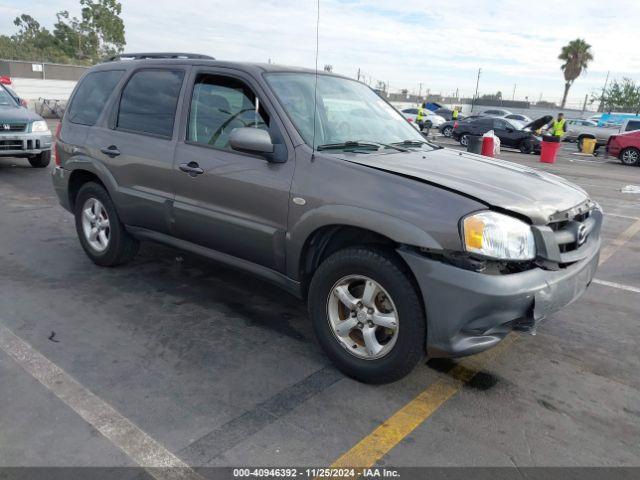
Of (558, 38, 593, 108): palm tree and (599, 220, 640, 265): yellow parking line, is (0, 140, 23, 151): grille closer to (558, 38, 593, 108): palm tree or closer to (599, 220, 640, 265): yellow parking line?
(599, 220, 640, 265): yellow parking line

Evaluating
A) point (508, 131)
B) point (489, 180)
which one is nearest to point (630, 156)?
point (508, 131)

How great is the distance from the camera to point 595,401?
314cm

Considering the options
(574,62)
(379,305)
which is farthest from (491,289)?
(574,62)

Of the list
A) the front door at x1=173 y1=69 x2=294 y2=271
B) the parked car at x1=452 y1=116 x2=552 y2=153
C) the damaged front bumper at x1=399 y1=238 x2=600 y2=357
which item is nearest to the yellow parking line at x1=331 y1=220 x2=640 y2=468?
the damaged front bumper at x1=399 y1=238 x2=600 y2=357

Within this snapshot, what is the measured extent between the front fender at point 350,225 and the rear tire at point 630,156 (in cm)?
1862

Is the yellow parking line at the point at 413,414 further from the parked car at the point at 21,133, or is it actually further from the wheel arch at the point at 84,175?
the parked car at the point at 21,133

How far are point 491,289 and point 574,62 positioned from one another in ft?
204

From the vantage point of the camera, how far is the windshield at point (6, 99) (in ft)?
34.1

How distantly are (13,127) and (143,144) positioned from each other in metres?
6.85

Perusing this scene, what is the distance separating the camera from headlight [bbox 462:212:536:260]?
2.73 metres

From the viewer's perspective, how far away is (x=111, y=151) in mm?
4562

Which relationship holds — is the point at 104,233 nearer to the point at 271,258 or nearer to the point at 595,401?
the point at 271,258

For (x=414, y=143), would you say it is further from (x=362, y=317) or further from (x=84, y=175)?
(x=84, y=175)

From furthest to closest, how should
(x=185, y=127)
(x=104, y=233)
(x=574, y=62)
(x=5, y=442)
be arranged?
(x=574, y=62) < (x=104, y=233) < (x=185, y=127) < (x=5, y=442)
